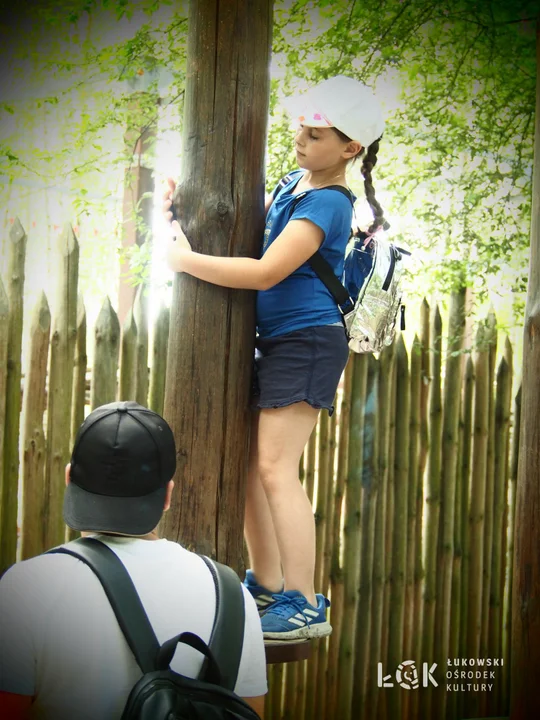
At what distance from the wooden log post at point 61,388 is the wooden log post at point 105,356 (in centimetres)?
11

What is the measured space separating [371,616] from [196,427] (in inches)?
95.1

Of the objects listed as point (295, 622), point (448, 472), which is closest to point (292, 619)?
point (295, 622)

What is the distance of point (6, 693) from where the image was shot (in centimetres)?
147

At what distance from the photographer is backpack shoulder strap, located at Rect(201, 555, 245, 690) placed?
159cm

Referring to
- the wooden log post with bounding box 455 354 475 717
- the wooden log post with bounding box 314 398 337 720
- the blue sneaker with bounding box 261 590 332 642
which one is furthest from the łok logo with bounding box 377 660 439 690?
the blue sneaker with bounding box 261 590 332 642

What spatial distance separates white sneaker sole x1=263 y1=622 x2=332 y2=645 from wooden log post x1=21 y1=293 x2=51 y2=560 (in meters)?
1.48

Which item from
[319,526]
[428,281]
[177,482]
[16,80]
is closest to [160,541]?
[177,482]

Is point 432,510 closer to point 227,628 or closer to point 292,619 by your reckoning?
point 292,619

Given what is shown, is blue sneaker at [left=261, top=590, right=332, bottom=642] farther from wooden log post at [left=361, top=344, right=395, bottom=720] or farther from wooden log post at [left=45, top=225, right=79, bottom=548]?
wooden log post at [left=361, top=344, right=395, bottom=720]

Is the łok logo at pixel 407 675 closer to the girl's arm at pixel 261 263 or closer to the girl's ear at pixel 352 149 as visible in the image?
the girl's arm at pixel 261 263

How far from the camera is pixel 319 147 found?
8.05 ft

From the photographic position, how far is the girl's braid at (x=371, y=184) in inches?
103

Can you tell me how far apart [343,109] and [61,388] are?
1778 millimetres

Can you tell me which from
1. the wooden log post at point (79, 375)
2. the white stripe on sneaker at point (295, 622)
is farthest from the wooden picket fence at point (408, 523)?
the white stripe on sneaker at point (295, 622)
